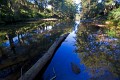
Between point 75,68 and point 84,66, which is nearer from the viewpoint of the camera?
point 75,68

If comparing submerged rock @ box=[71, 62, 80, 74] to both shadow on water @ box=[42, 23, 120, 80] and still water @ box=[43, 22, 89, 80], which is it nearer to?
shadow on water @ box=[42, 23, 120, 80]

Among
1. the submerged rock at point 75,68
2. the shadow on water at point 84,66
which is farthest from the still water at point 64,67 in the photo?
the submerged rock at point 75,68

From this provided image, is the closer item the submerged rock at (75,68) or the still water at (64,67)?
the still water at (64,67)

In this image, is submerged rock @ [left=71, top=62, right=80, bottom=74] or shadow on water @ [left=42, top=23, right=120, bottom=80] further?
submerged rock @ [left=71, top=62, right=80, bottom=74]

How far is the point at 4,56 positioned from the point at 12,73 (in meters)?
3.35

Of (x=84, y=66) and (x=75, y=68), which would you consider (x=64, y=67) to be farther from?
(x=84, y=66)

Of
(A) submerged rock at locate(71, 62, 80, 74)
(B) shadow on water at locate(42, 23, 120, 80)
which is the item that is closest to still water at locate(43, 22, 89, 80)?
(B) shadow on water at locate(42, 23, 120, 80)

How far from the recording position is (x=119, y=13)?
33.9 metres

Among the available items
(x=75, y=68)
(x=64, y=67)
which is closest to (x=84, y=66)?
(x=75, y=68)

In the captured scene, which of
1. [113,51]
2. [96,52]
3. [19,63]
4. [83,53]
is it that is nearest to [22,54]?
[19,63]

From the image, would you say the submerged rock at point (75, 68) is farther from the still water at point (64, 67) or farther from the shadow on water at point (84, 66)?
the still water at point (64, 67)

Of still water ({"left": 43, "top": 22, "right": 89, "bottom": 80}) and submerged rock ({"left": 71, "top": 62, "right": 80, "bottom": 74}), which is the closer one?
still water ({"left": 43, "top": 22, "right": 89, "bottom": 80})

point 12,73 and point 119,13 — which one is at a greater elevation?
point 119,13

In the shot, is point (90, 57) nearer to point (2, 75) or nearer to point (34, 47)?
point (34, 47)
